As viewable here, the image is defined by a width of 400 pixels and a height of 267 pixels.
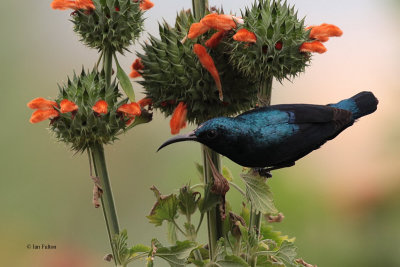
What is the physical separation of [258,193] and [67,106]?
0.56 meters

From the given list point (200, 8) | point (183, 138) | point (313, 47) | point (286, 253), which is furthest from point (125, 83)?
point (286, 253)

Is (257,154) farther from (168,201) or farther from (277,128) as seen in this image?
(168,201)

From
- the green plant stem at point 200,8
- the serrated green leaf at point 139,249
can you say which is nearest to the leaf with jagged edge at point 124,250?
the serrated green leaf at point 139,249

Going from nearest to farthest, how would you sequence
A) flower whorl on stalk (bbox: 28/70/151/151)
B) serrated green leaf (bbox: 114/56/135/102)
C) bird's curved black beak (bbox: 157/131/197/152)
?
bird's curved black beak (bbox: 157/131/197/152) < flower whorl on stalk (bbox: 28/70/151/151) < serrated green leaf (bbox: 114/56/135/102)

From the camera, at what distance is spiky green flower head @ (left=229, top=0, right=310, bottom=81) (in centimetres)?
142

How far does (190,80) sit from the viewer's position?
1.49m

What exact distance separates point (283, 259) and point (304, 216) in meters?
1.53

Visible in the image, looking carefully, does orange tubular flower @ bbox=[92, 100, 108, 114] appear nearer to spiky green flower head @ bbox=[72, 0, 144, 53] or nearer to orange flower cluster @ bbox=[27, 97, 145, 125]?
orange flower cluster @ bbox=[27, 97, 145, 125]

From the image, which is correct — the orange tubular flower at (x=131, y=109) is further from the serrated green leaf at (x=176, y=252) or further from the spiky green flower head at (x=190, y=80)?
the serrated green leaf at (x=176, y=252)

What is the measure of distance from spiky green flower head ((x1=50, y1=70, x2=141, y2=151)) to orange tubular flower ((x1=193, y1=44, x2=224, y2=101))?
270 mm

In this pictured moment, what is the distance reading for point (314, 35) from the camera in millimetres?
1498

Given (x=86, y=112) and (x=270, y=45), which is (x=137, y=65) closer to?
(x=86, y=112)

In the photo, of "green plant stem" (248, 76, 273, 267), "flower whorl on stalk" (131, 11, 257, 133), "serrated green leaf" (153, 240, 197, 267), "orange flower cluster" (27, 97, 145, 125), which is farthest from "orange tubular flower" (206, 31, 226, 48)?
"serrated green leaf" (153, 240, 197, 267)

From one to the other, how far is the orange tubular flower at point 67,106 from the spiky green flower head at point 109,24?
0.20 m
